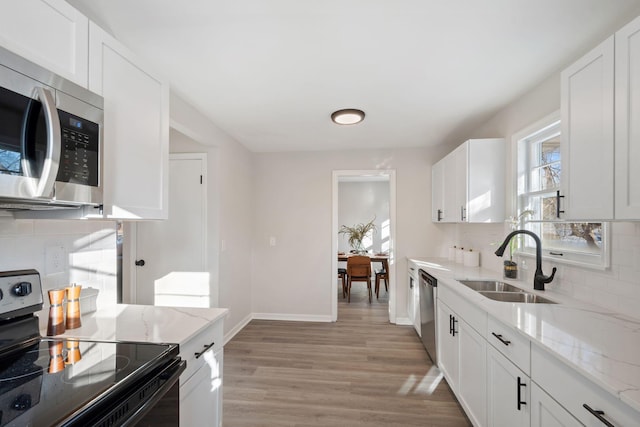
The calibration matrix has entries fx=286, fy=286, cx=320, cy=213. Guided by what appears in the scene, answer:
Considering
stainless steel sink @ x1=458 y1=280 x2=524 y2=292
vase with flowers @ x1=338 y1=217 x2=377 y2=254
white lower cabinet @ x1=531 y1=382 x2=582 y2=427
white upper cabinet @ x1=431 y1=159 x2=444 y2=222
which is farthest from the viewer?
vase with flowers @ x1=338 y1=217 x2=377 y2=254

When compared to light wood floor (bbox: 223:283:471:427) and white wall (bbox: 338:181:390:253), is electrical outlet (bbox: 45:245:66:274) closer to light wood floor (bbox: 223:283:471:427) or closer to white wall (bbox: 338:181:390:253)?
light wood floor (bbox: 223:283:471:427)

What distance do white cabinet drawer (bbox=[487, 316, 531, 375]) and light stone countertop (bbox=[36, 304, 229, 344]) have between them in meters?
1.55

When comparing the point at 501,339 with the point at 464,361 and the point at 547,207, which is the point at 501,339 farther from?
the point at 547,207

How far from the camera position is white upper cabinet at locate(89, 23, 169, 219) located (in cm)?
125

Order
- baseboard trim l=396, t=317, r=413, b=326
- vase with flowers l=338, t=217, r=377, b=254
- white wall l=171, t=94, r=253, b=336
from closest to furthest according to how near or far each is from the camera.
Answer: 1. white wall l=171, t=94, r=253, b=336
2. baseboard trim l=396, t=317, r=413, b=326
3. vase with flowers l=338, t=217, r=377, b=254

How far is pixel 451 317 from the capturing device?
2342 millimetres

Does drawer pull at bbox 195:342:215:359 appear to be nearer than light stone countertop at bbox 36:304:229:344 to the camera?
No

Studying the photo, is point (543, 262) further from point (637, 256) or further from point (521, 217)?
point (637, 256)

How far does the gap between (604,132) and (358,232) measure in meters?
5.99

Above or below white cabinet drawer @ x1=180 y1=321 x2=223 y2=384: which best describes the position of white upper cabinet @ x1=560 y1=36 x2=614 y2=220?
above

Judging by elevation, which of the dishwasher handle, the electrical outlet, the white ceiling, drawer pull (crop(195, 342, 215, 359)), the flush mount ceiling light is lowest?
drawer pull (crop(195, 342, 215, 359))

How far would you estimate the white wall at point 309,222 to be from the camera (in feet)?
13.5

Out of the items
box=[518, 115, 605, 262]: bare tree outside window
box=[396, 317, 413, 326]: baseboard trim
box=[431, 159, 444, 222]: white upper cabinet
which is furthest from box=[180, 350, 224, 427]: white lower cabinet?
box=[431, 159, 444, 222]: white upper cabinet

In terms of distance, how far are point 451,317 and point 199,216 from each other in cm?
273
